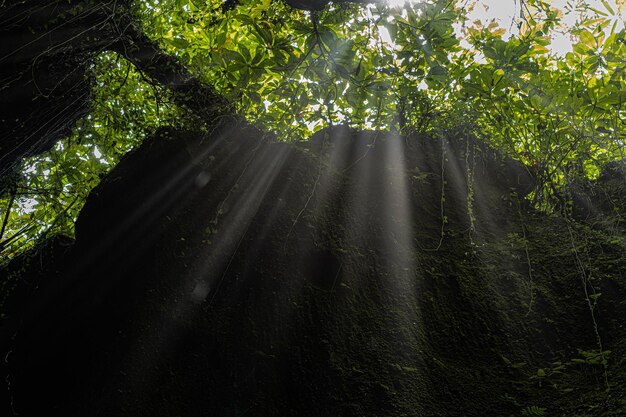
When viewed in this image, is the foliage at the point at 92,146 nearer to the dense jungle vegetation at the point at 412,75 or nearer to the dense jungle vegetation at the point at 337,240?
the dense jungle vegetation at the point at 412,75

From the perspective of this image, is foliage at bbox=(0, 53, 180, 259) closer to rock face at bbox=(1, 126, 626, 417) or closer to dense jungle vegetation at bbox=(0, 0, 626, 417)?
dense jungle vegetation at bbox=(0, 0, 626, 417)

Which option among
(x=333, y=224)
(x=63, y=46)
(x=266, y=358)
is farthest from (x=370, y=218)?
(x=63, y=46)

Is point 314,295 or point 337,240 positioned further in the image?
point 337,240

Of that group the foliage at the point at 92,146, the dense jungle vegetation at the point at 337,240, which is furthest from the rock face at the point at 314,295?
the foliage at the point at 92,146

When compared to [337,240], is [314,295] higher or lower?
lower

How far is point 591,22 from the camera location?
212cm

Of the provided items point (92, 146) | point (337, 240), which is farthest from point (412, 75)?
point (92, 146)

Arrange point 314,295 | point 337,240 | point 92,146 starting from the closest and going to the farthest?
point 314,295 < point 337,240 < point 92,146

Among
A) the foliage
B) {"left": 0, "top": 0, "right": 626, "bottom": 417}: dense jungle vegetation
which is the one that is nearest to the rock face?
{"left": 0, "top": 0, "right": 626, "bottom": 417}: dense jungle vegetation

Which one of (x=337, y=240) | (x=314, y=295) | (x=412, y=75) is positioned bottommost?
(x=314, y=295)

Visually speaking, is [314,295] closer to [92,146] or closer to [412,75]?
[412,75]

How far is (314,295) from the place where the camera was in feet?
5.82

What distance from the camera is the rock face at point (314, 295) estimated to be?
4.74 feet

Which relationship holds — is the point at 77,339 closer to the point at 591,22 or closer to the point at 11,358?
the point at 11,358
